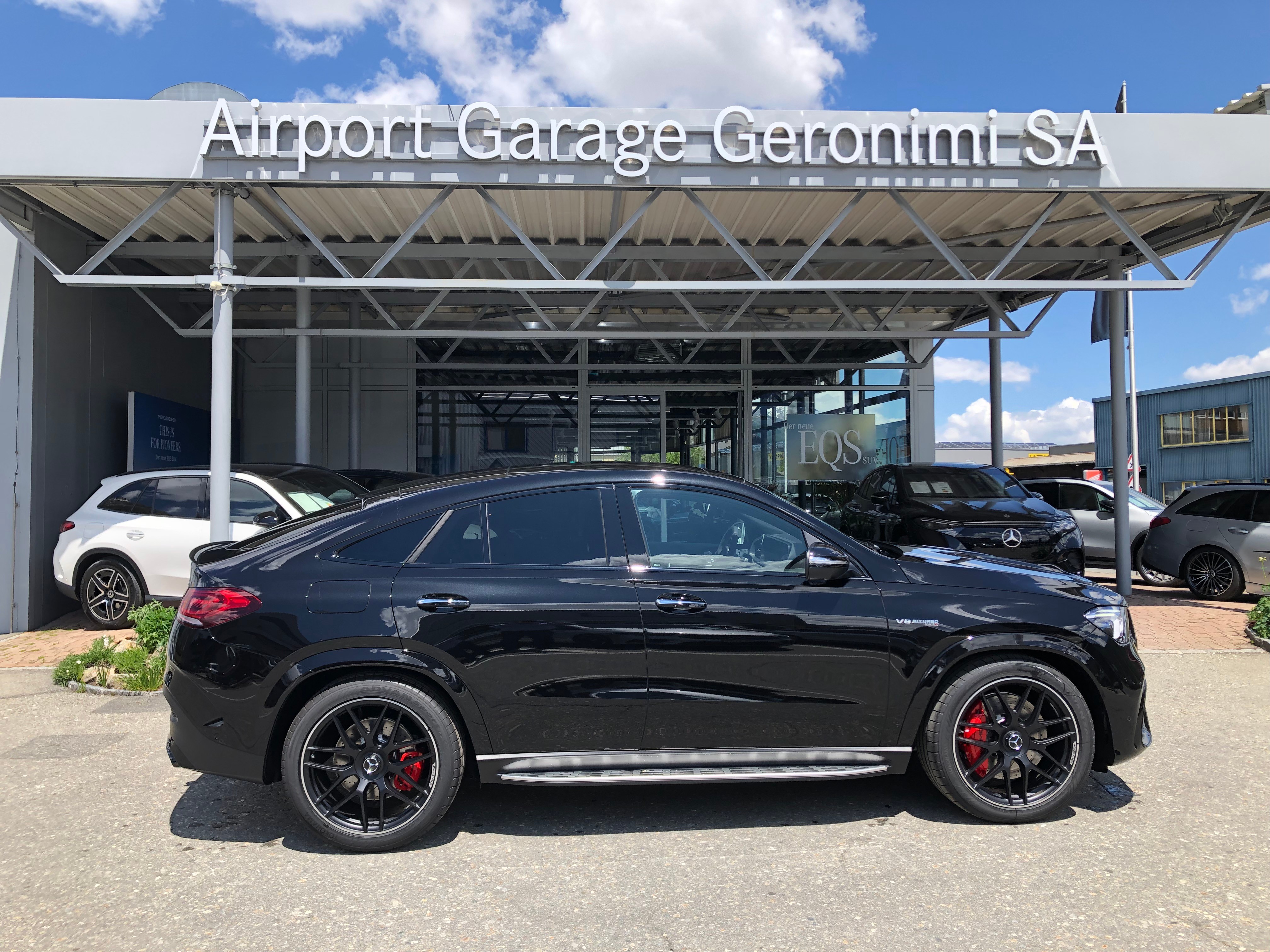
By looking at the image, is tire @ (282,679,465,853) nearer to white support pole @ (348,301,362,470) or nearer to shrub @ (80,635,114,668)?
shrub @ (80,635,114,668)

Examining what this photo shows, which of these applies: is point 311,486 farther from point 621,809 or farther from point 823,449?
point 823,449

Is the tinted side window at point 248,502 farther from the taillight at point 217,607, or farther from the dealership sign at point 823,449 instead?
the dealership sign at point 823,449

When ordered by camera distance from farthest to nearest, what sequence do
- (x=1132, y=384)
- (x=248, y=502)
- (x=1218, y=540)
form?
1. (x=1132, y=384)
2. (x=1218, y=540)
3. (x=248, y=502)

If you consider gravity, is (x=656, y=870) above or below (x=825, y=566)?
below

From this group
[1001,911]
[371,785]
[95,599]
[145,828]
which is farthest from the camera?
[95,599]

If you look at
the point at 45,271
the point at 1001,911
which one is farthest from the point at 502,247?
the point at 1001,911

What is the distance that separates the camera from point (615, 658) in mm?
3775

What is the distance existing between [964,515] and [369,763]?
791 cm

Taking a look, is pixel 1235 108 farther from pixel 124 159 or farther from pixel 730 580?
pixel 124 159

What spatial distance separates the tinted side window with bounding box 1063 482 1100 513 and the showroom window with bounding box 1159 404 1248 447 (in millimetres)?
32621

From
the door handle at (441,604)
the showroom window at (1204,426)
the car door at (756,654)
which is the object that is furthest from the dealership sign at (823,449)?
the showroom window at (1204,426)

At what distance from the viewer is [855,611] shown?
3893mm

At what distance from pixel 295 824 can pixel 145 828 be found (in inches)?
26.5

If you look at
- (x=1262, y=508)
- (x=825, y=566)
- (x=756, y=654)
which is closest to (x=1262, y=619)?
(x=1262, y=508)
